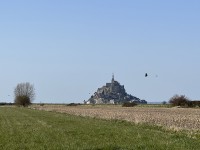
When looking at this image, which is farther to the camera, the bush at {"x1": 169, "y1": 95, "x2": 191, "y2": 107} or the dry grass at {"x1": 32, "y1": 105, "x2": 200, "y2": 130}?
the bush at {"x1": 169, "y1": 95, "x2": 191, "y2": 107}

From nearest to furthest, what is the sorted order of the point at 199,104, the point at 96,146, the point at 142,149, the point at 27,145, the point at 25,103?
1. the point at 142,149
2. the point at 96,146
3. the point at 27,145
4. the point at 199,104
5. the point at 25,103

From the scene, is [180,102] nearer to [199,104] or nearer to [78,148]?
[199,104]

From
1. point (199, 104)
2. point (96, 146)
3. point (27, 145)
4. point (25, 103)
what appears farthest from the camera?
point (25, 103)

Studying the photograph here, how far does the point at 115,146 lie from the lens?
813 inches

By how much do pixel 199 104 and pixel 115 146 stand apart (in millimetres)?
124117

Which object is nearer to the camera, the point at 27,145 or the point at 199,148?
the point at 199,148

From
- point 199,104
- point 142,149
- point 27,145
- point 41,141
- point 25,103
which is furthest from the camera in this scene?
point 25,103

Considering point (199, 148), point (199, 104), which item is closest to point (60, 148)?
→ point (199, 148)

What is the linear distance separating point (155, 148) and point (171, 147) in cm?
80

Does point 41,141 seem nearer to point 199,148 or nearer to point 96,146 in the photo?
point 96,146

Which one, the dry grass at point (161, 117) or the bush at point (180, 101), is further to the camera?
the bush at point (180, 101)

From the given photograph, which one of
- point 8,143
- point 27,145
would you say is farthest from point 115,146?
point 8,143

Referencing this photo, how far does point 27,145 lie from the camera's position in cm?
2267

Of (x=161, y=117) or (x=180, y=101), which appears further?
Answer: (x=180, y=101)
